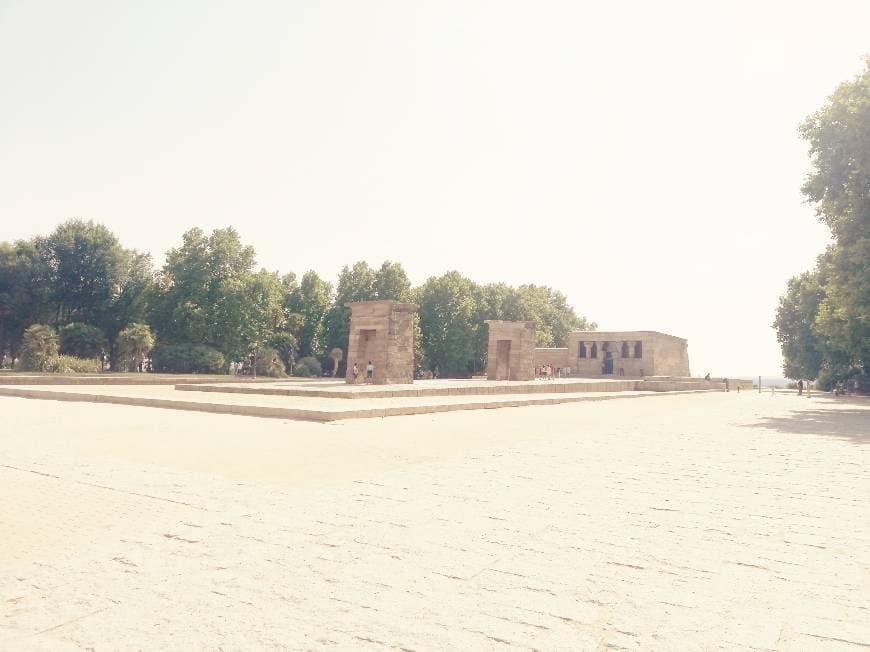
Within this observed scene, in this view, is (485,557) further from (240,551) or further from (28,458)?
(28,458)

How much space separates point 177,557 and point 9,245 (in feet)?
163

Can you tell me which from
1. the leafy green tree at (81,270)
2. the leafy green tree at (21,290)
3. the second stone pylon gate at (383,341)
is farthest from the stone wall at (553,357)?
the leafy green tree at (21,290)

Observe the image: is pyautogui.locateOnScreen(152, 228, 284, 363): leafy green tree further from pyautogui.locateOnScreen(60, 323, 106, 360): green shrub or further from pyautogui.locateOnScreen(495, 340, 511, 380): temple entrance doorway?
pyautogui.locateOnScreen(495, 340, 511, 380): temple entrance doorway

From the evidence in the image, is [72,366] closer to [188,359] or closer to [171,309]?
[188,359]

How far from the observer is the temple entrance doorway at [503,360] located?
112 feet

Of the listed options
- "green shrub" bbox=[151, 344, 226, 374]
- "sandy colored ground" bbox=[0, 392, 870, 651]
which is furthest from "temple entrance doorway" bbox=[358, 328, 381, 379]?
"sandy colored ground" bbox=[0, 392, 870, 651]

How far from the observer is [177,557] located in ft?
12.6

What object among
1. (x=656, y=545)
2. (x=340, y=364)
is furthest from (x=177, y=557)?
(x=340, y=364)

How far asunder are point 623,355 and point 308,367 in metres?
25.2

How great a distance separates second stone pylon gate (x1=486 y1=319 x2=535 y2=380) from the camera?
33.8 meters

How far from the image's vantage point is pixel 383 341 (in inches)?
987

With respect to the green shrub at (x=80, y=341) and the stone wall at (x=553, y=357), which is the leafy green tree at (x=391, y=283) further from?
the green shrub at (x=80, y=341)

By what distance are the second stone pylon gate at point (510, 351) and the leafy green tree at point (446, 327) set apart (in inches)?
617

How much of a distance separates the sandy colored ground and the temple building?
38971 mm
